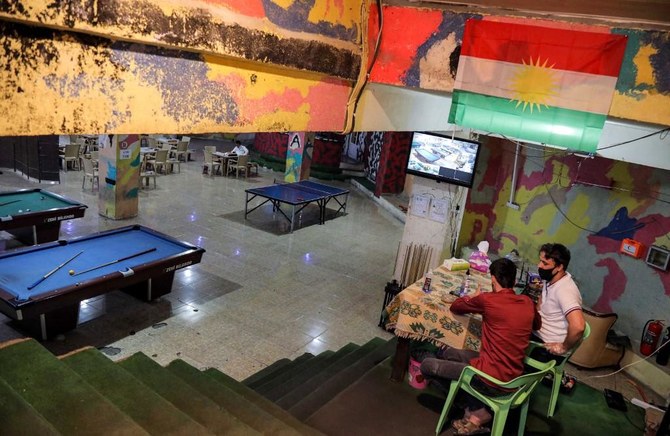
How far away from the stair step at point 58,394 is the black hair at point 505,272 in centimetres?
248

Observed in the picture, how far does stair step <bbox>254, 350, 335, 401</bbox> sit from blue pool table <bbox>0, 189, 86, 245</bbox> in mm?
4792

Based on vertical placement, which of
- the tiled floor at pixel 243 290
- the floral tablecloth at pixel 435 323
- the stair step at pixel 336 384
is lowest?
the tiled floor at pixel 243 290

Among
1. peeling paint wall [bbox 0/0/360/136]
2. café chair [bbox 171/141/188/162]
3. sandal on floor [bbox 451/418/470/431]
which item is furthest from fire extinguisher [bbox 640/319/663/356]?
café chair [bbox 171/141/188/162]

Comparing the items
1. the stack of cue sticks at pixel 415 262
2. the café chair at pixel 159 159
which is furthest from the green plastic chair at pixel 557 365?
the café chair at pixel 159 159

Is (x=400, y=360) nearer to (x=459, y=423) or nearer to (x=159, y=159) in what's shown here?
(x=459, y=423)

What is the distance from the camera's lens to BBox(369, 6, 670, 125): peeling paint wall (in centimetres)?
182

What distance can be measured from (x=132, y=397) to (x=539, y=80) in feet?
9.96

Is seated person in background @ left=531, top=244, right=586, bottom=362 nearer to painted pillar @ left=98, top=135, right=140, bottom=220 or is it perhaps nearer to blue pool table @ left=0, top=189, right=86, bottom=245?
blue pool table @ left=0, top=189, right=86, bottom=245

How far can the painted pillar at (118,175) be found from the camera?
8.87 m

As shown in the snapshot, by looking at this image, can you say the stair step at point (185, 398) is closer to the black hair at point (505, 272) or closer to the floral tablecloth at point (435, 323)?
the floral tablecloth at point (435, 323)

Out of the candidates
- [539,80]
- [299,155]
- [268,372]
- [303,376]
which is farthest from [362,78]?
[299,155]

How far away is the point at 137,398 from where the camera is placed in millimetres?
2906

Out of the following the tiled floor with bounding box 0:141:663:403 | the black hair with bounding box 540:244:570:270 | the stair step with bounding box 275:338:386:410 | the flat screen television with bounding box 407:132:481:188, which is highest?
the flat screen television with bounding box 407:132:481:188

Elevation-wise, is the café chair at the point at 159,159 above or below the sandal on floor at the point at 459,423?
above
